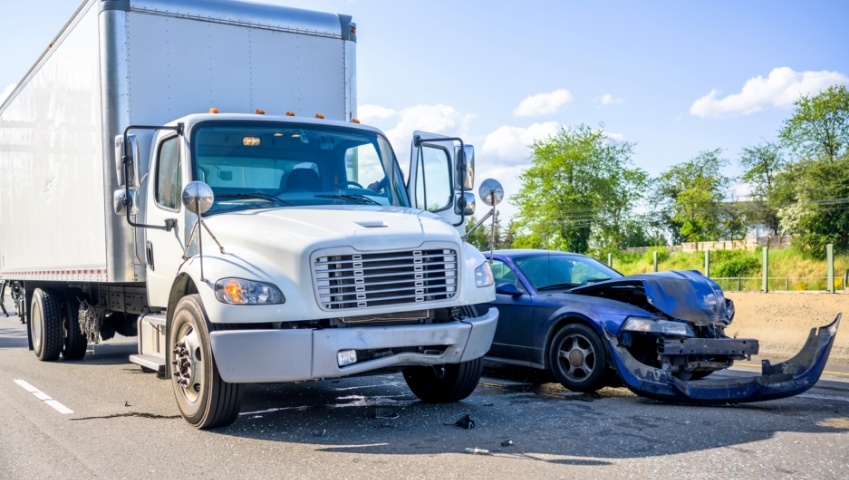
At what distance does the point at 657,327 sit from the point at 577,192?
211 ft

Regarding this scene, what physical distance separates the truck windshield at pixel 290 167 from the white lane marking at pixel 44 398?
7.73 ft

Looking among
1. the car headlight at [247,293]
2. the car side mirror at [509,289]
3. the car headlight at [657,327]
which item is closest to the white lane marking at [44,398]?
the car headlight at [247,293]

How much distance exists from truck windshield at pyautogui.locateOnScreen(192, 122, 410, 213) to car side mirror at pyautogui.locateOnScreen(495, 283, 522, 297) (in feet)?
6.10

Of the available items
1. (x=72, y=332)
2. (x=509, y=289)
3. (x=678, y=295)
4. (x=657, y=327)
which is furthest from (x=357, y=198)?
(x=72, y=332)

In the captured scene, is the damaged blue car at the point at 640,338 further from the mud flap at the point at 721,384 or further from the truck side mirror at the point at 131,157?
the truck side mirror at the point at 131,157

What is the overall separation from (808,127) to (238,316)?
222 feet

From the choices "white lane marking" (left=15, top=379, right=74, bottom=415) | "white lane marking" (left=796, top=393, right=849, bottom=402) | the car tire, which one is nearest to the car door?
the car tire

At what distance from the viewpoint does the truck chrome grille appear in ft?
20.5

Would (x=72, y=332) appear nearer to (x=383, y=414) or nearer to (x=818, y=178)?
(x=383, y=414)

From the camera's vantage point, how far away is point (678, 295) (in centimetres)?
795

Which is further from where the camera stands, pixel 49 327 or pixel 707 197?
pixel 707 197

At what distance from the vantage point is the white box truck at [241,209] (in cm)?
625

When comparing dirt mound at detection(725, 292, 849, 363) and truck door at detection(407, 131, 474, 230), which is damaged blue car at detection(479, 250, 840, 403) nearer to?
truck door at detection(407, 131, 474, 230)

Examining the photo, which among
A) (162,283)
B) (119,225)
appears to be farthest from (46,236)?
(162,283)
